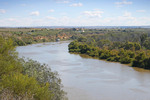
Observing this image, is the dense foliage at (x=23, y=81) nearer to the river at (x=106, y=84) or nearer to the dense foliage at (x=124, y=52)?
the river at (x=106, y=84)

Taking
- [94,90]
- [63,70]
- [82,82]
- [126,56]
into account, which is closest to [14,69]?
[94,90]

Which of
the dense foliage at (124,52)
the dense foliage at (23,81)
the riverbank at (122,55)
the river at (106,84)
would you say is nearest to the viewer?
the dense foliage at (23,81)

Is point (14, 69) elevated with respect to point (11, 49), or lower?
lower

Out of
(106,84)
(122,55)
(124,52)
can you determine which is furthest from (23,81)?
(124,52)

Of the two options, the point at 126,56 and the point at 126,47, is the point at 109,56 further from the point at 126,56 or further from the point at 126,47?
the point at 126,47

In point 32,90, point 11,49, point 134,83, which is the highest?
point 11,49

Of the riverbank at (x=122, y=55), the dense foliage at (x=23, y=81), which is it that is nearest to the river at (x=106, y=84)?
the riverbank at (x=122, y=55)

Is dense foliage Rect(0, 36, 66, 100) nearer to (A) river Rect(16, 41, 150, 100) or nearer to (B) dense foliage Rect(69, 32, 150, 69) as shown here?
(A) river Rect(16, 41, 150, 100)

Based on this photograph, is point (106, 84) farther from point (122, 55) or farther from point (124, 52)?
point (124, 52)
